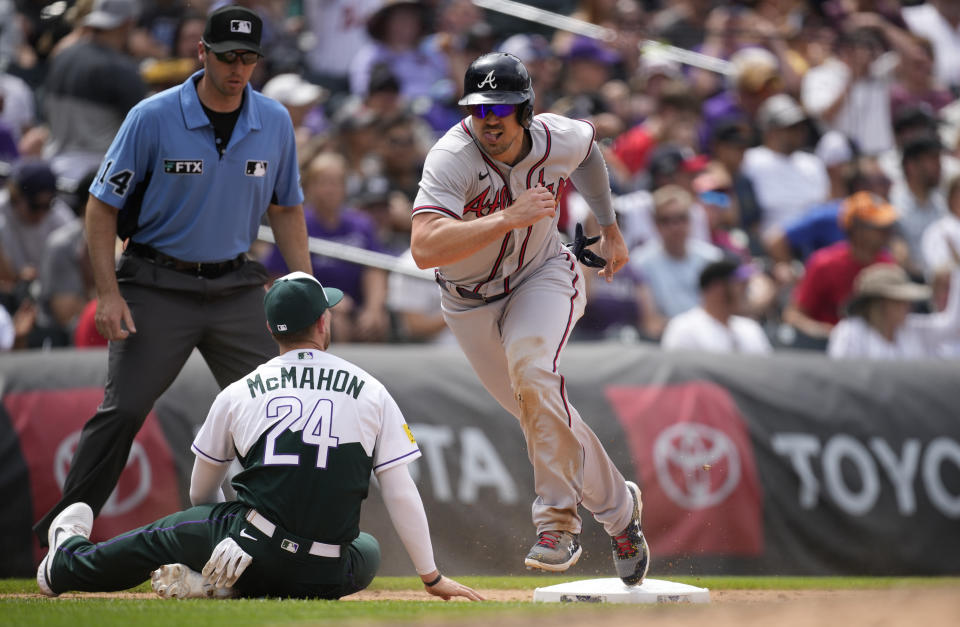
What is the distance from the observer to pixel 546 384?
5578 mm

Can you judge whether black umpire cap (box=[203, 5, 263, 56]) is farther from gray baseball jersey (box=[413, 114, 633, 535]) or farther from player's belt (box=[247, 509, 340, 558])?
player's belt (box=[247, 509, 340, 558])

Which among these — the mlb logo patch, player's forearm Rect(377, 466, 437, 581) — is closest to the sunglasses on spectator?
the mlb logo patch

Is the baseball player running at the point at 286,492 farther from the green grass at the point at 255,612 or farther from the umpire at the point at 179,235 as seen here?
the umpire at the point at 179,235

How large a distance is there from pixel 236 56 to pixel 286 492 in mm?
2021

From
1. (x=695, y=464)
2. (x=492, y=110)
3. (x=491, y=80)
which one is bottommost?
(x=695, y=464)

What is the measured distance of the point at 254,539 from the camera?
5410 millimetres

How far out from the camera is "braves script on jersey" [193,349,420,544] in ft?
17.8

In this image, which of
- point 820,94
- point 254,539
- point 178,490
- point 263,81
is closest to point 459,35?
point 263,81

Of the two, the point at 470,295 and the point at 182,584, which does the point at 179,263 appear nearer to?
the point at 470,295

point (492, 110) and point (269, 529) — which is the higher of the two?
point (492, 110)

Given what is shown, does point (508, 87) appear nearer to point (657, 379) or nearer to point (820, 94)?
point (657, 379)

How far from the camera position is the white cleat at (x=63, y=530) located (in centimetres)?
571

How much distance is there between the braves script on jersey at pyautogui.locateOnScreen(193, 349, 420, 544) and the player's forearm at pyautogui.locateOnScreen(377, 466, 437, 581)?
0.22 feet

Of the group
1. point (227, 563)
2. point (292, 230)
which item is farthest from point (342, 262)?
point (227, 563)
